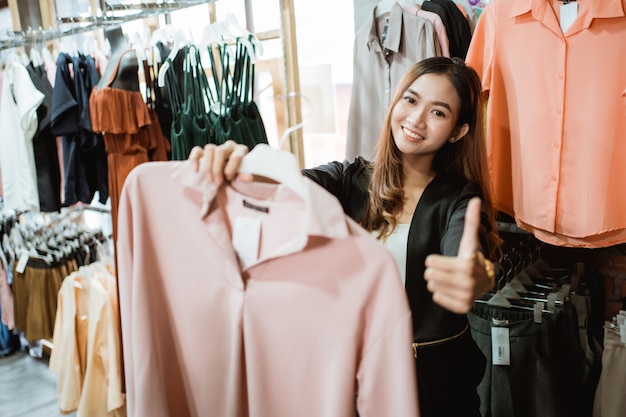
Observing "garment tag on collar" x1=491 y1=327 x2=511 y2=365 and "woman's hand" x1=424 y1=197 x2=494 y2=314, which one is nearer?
"woman's hand" x1=424 y1=197 x2=494 y2=314

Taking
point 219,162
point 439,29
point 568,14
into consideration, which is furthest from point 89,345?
point 568,14

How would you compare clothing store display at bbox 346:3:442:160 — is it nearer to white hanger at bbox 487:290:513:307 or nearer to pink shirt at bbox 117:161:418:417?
white hanger at bbox 487:290:513:307

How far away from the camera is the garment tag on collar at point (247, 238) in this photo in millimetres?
1031

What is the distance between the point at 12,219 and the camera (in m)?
3.23

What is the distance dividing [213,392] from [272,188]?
0.42 m

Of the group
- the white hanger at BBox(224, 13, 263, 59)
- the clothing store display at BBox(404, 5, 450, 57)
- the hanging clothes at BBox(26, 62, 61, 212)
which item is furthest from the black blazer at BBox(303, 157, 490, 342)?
the hanging clothes at BBox(26, 62, 61, 212)

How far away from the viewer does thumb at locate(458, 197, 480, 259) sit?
79 centimetres

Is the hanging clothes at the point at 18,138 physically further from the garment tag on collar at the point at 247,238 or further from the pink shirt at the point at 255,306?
the garment tag on collar at the point at 247,238

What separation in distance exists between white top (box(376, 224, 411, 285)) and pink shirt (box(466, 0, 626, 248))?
0.58 m

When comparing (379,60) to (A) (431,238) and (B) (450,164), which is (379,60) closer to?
(B) (450,164)

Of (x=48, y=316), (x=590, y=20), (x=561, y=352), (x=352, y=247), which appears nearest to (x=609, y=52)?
(x=590, y=20)

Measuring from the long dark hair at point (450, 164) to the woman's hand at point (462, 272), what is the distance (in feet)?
1.86

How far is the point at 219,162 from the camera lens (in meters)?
0.98

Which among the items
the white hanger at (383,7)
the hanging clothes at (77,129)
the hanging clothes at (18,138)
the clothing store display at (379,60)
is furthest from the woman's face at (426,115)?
the hanging clothes at (18,138)
